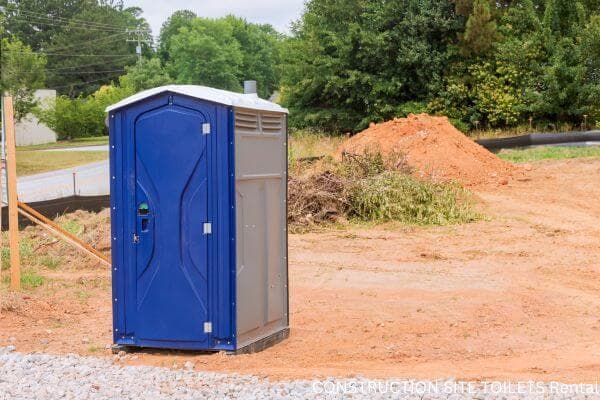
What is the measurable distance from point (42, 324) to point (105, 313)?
75 cm

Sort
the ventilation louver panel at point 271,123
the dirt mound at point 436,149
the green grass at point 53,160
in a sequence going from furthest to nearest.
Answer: the green grass at point 53,160 < the dirt mound at point 436,149 < the ventilation louver panel at point 271,123

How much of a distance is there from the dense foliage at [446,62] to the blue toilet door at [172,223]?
2568 cm

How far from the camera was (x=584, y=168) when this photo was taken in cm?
2138

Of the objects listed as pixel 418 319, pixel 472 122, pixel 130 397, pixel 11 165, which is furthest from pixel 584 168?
pixel 130 397

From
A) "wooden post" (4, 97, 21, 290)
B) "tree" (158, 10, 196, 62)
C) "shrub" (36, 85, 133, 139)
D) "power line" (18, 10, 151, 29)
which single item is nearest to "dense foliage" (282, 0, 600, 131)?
"wooden post" (4, 97, 21, 290)

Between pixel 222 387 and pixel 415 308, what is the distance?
3606 mm

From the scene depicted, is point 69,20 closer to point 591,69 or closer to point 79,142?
point 79,142

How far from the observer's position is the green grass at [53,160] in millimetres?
34206

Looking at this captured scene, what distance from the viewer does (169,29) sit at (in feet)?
378

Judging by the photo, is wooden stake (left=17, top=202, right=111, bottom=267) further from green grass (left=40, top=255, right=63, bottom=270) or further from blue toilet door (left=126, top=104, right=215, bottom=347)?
blue toilet door (left=126, top=104, right=215, bottom=347)

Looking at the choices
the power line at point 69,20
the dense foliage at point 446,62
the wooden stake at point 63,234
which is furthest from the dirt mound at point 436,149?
the power line at point 69,20

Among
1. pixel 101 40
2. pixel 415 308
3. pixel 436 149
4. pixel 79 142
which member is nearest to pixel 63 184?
pixel 436 149

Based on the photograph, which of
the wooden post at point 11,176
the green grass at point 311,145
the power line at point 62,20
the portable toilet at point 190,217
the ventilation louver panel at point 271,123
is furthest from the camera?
the power line at point 62,20

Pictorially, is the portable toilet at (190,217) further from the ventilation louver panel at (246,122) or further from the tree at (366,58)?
the tree at (366,58)
